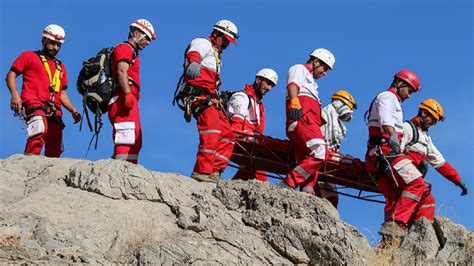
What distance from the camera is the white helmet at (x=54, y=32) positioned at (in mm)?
13500

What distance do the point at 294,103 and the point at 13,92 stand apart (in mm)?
3836

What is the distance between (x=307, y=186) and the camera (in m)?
13.7

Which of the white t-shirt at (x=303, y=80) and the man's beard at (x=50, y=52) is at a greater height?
the white t-shirt at (x=303, y=80)

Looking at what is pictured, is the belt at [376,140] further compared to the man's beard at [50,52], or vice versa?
the belt at [376,140]

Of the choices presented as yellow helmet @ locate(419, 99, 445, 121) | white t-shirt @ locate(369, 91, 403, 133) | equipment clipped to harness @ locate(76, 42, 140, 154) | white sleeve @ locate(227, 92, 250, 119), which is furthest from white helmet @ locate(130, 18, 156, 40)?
yellow helmet @ locate(419, 99, 445, 121)

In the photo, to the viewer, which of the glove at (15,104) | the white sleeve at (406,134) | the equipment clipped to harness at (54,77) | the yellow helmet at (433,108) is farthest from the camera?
the yellow helmet at (433,108)

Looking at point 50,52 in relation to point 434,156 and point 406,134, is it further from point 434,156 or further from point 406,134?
point 434,156

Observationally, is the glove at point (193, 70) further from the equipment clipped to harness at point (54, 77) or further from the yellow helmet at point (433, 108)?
the yellow helmet at point (433, 108)

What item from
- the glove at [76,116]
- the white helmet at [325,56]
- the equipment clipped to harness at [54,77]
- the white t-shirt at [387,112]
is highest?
the white helmet at [325,56]

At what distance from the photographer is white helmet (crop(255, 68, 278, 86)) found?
609 inches

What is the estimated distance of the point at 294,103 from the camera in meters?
13.7

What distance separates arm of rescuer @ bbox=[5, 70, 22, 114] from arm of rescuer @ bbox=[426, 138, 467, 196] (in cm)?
597

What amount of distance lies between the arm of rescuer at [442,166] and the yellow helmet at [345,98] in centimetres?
151

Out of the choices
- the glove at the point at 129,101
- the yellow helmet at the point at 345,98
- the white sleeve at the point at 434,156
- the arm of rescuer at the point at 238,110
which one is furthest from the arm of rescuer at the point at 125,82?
the white sleeve at the point at 434,156
